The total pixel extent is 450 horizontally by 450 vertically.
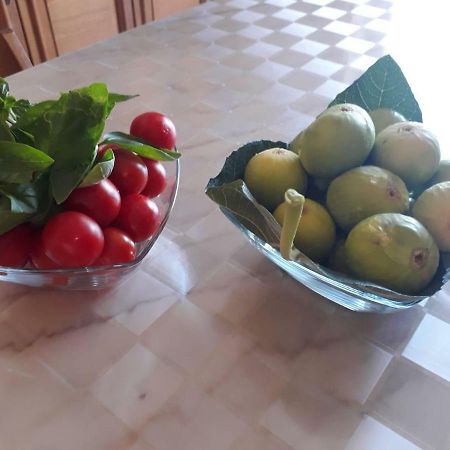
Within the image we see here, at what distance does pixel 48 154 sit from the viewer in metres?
0.43

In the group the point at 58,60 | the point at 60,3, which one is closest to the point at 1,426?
the point at 58,60

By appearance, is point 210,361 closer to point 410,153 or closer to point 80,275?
point 80,275

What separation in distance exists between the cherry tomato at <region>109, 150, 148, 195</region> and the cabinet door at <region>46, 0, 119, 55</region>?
1.27 meters

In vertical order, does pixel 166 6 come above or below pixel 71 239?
below

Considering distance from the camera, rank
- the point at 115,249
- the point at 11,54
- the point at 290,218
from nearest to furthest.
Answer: the point at 290,218
the point at 115,249
the point at 11,54

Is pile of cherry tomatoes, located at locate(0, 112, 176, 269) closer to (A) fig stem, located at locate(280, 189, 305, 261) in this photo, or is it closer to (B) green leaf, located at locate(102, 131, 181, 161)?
(B) green leaf, located at locate(102, 131, 181, 161)

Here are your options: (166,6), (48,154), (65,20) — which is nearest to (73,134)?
(48,154)

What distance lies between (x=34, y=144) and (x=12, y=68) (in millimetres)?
940

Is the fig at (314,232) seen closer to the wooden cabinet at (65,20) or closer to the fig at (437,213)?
the fig at (437,213)

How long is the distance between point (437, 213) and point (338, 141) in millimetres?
100

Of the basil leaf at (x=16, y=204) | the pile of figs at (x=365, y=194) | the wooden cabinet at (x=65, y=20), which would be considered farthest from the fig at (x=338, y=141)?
the wooden cabinet at (x=65, y=20)

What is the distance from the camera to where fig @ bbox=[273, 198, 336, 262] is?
41 cm

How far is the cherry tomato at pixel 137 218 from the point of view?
18.6 inches

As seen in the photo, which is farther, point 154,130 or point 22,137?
point 154,130
